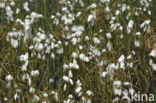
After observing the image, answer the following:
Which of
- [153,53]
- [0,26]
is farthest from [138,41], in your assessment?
[0,26]

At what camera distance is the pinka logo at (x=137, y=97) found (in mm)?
3873

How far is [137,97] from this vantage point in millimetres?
3984

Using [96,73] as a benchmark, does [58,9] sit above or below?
above

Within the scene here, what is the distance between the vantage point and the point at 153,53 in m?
4.08

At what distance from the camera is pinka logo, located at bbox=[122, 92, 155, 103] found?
387 centimetres

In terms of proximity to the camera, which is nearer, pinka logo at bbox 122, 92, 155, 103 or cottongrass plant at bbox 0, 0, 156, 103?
pinka logo at bbox 122, 92, 155, 103

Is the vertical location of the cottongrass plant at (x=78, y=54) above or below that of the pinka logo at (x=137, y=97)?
above

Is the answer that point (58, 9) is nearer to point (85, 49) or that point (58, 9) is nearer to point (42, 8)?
point (42, 8)

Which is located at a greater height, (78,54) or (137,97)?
(78,54)

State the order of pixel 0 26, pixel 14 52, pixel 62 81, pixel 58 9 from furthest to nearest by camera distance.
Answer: pixel 58 9, pixel 0 26, pixel 14 52, pixel 62 81

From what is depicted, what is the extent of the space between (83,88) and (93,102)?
18cm

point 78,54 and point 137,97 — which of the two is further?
point 78,54

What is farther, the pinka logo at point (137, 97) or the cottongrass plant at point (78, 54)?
the cottongrass plant at point (78, 54)

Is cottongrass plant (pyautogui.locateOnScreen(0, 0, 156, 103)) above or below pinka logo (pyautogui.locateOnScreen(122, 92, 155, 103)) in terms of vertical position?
above
